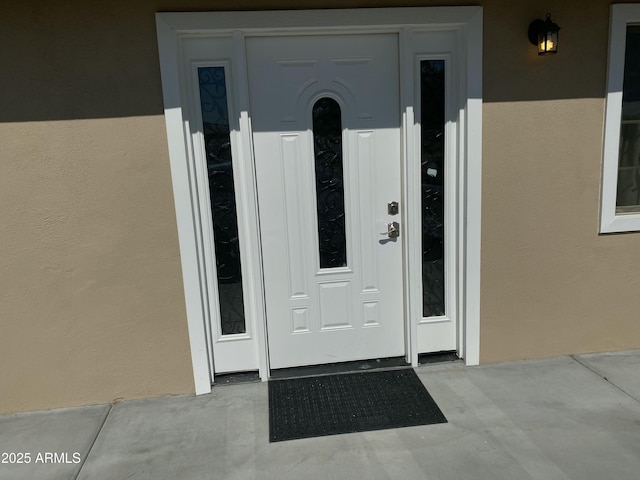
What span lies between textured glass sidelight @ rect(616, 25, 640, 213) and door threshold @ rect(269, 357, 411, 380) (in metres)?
1.99

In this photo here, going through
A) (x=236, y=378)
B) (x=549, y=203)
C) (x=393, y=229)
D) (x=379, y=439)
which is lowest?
(x=379, y=439)

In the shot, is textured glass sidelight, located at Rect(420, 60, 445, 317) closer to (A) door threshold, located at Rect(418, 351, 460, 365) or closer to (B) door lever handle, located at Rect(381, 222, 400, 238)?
(B) door lever handle, located at Rect(381, 222, 400, 238)

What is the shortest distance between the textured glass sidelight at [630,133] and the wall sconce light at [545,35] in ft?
2.03

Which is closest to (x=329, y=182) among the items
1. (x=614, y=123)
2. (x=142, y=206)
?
(x=142, y=206)

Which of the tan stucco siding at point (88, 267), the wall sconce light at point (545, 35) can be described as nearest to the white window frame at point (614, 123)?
the wall sconce light at point (545, 35)

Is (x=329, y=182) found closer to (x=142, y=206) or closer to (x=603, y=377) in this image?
(x=142, y=206)

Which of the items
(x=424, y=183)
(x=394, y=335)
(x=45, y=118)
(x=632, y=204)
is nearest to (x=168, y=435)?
(x=394, y=335)

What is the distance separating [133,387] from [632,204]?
3780mm

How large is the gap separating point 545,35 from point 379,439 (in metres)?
2.70

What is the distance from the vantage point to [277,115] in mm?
3117

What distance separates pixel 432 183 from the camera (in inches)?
131

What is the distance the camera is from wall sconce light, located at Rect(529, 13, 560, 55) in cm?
299

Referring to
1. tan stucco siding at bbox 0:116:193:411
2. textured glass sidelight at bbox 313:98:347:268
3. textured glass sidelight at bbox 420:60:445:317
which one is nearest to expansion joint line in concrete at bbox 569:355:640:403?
textured glass sidelight at bbox 420:60:445:317

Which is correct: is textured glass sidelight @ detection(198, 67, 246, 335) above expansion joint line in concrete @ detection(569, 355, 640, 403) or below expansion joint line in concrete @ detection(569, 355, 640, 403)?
above
